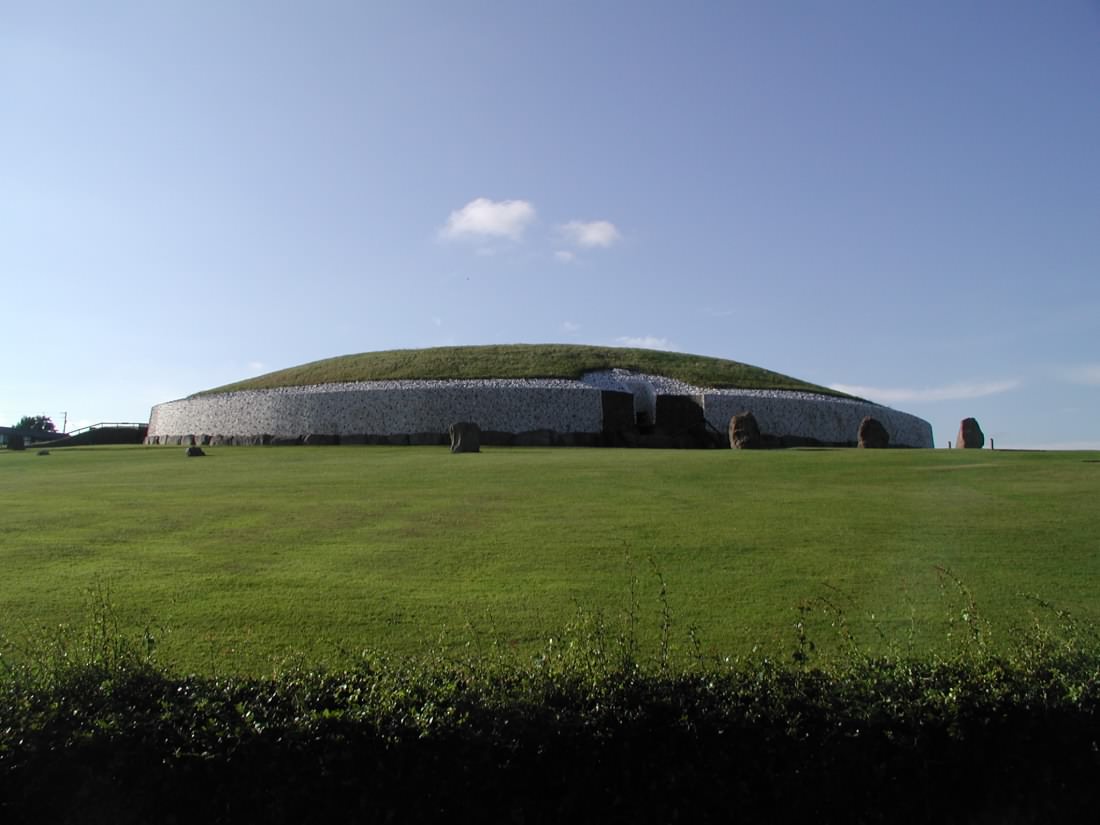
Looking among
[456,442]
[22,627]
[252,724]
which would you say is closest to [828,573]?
[252,724]

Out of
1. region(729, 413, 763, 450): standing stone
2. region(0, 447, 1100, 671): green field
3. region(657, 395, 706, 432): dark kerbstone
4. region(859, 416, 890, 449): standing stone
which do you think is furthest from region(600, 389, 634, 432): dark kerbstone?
region(0, 447, 1100, 671): green field

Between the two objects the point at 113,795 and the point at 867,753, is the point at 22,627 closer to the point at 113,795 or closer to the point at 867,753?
the point at 113,795

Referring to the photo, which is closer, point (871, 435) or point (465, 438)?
point (465, 438)

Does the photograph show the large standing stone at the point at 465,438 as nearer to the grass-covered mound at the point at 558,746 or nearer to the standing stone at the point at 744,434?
the standing stone at the point at 744,434

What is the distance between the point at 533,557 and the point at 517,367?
3801cm

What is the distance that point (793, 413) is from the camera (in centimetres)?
4431

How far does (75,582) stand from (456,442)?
64.6 feet

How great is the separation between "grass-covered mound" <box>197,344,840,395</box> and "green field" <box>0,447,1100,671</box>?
28564 millimetres

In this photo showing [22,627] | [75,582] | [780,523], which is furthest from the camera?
[780,523]

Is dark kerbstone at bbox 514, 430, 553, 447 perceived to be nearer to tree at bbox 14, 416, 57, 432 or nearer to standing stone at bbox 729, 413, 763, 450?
standing stone at bbox 729, 413, 763, 450

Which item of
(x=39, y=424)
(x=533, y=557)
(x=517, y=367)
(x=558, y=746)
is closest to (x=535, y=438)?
(x=517, y=367)

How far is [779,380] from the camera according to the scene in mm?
52875

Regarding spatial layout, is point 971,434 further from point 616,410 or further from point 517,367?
point 517,367

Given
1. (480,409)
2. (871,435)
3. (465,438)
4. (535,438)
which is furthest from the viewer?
(480,409)
